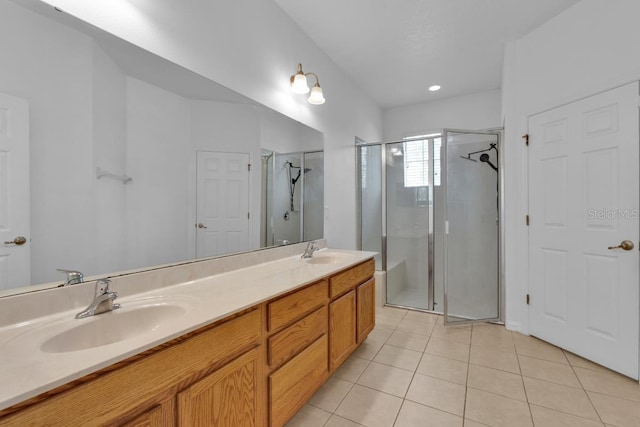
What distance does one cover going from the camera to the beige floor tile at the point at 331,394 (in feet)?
5.77

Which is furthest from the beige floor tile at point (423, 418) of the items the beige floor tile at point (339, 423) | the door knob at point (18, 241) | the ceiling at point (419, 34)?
the ceiling at point (419, 34)

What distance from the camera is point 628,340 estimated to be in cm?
204

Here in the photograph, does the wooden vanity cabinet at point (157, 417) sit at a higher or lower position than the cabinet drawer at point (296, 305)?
lower

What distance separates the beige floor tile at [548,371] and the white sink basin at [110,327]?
246 centimetres

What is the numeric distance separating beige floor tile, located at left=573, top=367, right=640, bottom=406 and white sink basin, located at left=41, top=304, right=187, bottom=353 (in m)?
2.66

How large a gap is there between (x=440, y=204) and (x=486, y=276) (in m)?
0.95

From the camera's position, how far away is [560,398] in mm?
1815

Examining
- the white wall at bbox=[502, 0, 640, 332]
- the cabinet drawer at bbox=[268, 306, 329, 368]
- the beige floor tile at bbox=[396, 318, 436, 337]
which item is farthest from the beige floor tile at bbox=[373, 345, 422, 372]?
the white wall at bbox=[502, 0, 640, 332]

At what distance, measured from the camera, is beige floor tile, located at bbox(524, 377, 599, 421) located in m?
1.70

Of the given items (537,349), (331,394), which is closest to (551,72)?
(537,349)

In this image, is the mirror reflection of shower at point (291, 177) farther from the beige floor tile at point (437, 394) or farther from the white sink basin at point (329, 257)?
the beige floor tile at point (437, 394)

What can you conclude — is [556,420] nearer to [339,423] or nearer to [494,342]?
[494,342]

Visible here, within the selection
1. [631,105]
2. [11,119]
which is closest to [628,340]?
[631,105]

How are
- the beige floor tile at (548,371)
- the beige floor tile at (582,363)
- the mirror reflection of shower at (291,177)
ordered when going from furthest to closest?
the mirror reflection of shower at (291,177) → the beige floor tile at (582,363) → the beige floor tile at (548,371)
